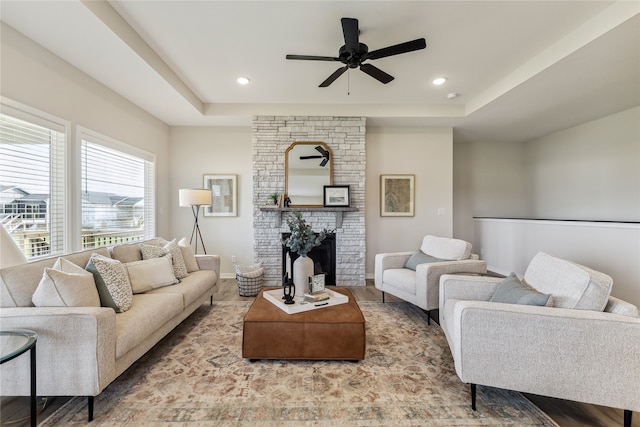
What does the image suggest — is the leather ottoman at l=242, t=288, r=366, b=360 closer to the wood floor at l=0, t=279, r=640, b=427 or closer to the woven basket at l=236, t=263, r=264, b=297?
the wood floor at l=0, t=279, r=640, b=427

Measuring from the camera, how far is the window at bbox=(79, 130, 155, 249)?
9.37 feet

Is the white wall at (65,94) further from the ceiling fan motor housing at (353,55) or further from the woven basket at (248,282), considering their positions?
the ceiling fan motor housing at (353,55)

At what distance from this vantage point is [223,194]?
4.44 metres

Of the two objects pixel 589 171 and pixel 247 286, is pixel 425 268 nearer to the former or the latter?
pixel 247 286

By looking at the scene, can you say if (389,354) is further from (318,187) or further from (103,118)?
(103,118)

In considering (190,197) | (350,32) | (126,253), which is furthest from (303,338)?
(190,197)

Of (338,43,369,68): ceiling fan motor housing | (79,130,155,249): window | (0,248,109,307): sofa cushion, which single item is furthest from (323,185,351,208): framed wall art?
(0,248,109,307): sofa cushion

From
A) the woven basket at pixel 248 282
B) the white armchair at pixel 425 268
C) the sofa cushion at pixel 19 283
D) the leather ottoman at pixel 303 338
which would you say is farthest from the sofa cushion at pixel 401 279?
the sofa cushion at pixel 19 283

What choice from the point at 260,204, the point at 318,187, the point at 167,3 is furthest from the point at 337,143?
the point at 167,3

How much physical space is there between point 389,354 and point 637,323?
145cm

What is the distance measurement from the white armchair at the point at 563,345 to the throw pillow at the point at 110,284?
2.30 meters

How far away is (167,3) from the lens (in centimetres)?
202

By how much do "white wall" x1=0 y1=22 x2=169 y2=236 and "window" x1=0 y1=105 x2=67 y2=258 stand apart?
6.1 inches

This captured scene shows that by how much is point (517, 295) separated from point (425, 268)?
949 millimetres
